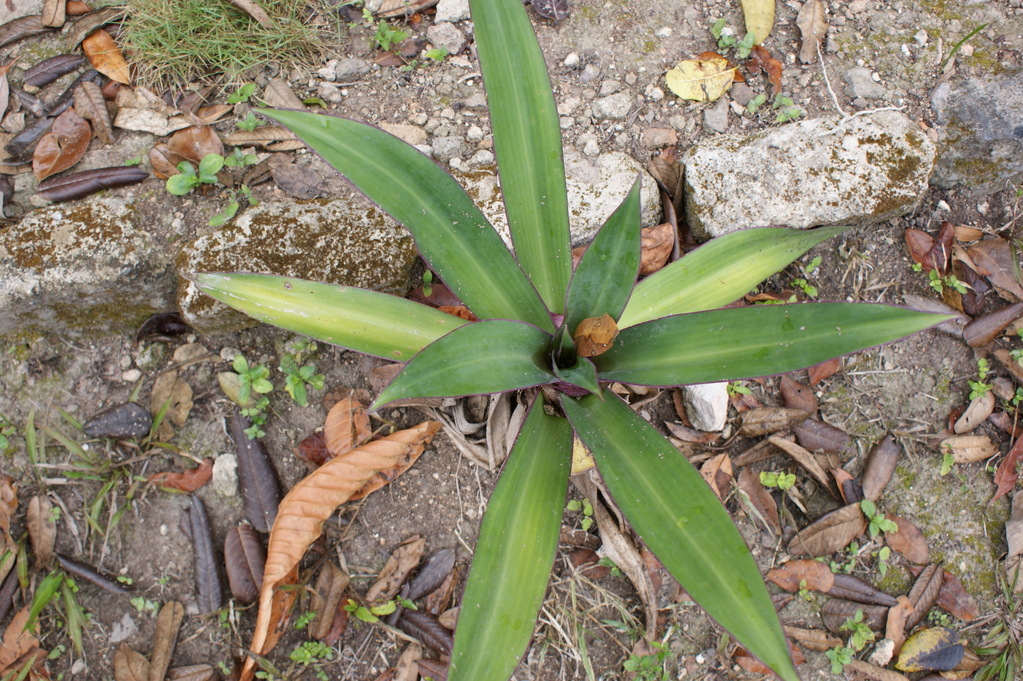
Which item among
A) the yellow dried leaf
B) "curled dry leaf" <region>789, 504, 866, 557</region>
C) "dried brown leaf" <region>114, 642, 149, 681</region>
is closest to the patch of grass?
the yellow dried leaf

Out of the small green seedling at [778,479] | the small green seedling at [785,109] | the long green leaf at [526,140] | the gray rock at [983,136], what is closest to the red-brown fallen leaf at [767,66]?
the small green seedling at [785,109]

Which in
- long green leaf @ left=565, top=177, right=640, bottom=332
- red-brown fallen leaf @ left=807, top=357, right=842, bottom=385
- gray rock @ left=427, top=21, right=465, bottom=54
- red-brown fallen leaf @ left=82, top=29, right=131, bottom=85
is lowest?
red-brown fallen leaf @ left=807, top=357, right=842, bottom=385

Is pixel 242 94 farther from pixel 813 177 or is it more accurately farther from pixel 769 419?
pixel 769 419

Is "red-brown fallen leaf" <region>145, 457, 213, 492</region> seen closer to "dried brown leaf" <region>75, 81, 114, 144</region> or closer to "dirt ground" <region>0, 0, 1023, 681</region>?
"dirt ground" <region>0, 0, 1023, 681</region>

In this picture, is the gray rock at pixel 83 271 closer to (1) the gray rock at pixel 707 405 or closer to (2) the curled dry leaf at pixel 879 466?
(1) the gray rock at pixel 707 405

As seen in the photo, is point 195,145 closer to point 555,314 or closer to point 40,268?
point 40,268
